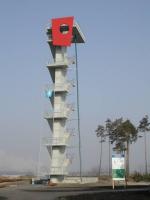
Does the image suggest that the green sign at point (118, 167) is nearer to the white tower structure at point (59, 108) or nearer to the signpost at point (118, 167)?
the signpost at point (118, 167)

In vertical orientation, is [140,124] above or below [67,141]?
above

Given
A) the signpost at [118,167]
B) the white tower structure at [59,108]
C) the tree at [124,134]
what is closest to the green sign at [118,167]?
the signpost at [118,167]

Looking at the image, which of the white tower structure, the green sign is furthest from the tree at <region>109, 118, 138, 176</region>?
the green sign

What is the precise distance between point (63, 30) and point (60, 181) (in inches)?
1010

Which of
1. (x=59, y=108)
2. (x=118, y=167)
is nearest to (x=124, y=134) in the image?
(x=59, y=108)

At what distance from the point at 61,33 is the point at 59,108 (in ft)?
43.2

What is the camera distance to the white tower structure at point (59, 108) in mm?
67375

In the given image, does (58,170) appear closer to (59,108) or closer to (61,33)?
(59,108)

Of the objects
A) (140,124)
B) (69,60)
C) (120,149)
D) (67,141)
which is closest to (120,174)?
(67,141)

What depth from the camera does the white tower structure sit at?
6738 centimetres

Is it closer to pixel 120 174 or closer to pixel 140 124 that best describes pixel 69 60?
pixel 120 174

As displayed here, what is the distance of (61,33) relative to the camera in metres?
72.3

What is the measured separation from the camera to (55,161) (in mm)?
67438

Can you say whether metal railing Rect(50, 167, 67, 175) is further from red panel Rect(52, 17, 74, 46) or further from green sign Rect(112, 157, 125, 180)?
green sign Rect(112, 157, 125, 180)
